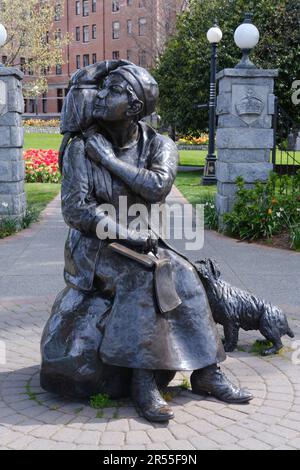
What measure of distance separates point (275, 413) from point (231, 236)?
6145 millimetres

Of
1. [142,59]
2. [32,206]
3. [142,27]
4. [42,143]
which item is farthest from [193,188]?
[142,27]

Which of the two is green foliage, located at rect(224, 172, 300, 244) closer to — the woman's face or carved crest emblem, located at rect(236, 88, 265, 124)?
carved crest emblem, located at rect(236, 88, 265, 124)

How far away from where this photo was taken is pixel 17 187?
32.4ft

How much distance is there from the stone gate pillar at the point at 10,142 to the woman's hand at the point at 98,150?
6483mm

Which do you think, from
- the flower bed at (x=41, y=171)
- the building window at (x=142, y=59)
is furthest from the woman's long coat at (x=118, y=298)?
the building window at (x=142, y=59)

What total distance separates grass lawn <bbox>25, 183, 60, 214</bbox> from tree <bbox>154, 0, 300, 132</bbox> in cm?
519

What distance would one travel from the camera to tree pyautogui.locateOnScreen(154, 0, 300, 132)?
16.4 meters

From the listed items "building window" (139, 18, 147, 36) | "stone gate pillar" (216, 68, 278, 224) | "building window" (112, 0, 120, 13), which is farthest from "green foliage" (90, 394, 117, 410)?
"building window" (112, 0, 120, 13)

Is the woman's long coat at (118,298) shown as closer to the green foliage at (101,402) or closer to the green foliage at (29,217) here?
the green foliage at (101,402)

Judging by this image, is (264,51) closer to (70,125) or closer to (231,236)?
Result: (231,236)

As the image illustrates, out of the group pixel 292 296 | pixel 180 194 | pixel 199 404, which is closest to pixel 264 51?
pixel 180 194

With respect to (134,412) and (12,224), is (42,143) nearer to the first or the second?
(12,224)

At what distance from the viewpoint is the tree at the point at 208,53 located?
16422mm

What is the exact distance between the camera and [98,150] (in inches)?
140
